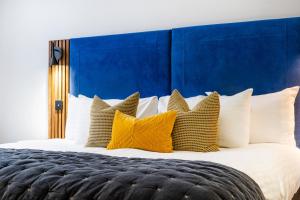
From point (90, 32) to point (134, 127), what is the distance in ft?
5.59

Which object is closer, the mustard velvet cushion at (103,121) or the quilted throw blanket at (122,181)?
the quilted throw blanket at (122,181)

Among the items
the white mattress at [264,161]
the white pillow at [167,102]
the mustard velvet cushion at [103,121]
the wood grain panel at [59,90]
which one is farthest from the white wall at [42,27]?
the white mattress at [264,161]

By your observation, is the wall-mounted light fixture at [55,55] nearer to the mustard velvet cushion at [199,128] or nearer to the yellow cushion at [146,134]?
the yellow cushion at [146,134]

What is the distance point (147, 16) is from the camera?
12.0 feet

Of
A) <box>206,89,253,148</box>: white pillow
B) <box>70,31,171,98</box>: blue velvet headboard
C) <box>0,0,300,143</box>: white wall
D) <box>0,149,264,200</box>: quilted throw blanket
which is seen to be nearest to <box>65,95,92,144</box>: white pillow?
<box>70,31,171,98</box>: blue velvet headboard

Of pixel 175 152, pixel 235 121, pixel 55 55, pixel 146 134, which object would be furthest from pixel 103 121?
pixel 55 55

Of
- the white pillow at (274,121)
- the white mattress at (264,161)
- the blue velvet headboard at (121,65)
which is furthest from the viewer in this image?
the blue velvet headboard at (121,65)

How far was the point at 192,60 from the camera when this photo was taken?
3334 mm

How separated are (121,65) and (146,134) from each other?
48.4 inches

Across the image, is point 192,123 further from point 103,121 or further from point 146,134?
point 103,121

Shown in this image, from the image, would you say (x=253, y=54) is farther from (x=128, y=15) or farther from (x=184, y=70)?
(x=128, y=15)

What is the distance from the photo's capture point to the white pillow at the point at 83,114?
120 inches

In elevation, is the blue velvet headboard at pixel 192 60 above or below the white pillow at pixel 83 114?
above

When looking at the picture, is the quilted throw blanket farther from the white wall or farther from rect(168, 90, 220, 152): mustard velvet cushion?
the white wall
